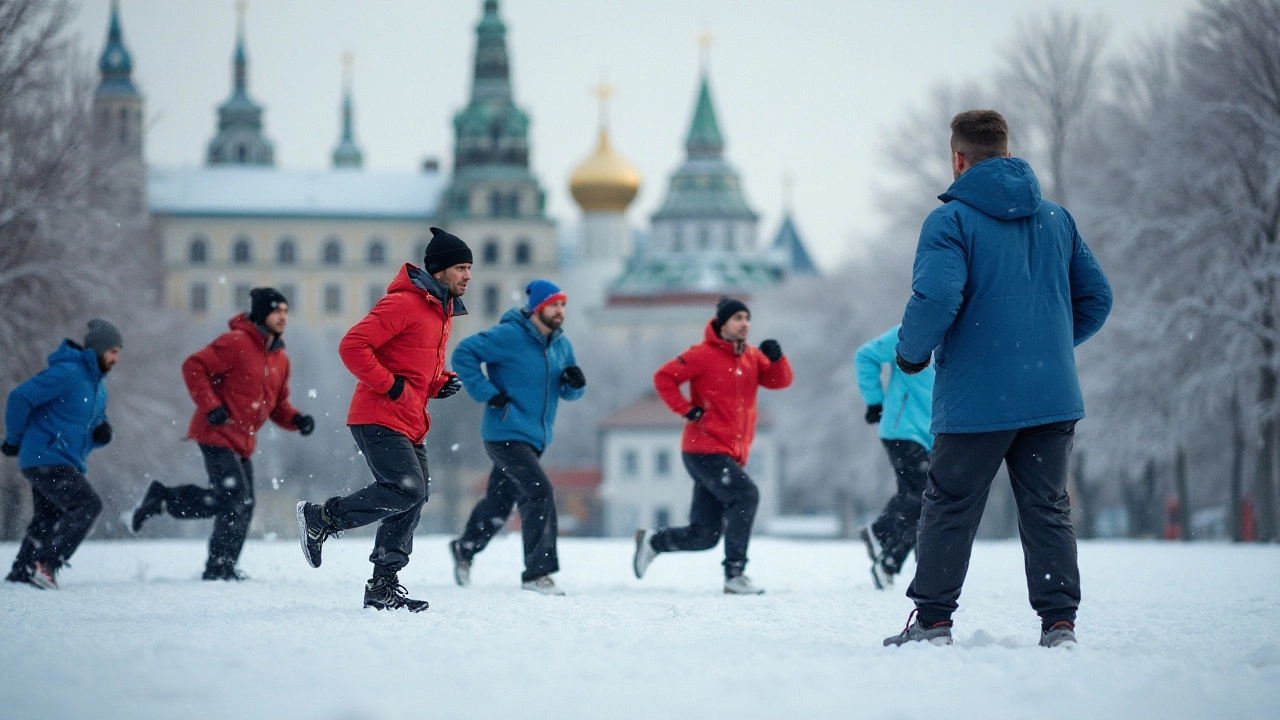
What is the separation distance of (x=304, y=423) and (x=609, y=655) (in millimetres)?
5199

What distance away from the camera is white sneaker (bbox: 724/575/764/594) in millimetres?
9930

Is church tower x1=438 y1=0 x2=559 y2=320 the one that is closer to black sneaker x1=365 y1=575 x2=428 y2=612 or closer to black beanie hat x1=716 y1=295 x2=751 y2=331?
black beanie hat x1=716 y1=295 x2=751 y2=331

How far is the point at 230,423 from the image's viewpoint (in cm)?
1055

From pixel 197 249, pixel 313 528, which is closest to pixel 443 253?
pixel 313 528

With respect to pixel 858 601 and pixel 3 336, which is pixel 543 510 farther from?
pixel 3 336

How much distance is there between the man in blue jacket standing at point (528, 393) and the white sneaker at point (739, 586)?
3.15 ft

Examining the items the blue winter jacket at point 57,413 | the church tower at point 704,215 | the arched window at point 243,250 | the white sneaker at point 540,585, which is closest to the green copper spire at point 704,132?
the church tower at point 704,215

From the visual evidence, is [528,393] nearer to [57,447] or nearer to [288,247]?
[57,447]

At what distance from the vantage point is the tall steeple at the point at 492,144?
12606cm

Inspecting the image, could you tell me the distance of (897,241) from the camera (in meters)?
39.2

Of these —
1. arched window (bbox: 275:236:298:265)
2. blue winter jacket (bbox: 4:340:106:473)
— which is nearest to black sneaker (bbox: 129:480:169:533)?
blue winter jacket (bbox: 4:340:106:473)

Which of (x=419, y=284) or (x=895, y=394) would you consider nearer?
(x=419, y=284)

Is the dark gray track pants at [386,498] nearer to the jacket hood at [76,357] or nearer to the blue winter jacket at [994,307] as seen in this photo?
the blue winter jacket at [994,307]

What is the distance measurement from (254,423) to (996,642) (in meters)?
5.52
